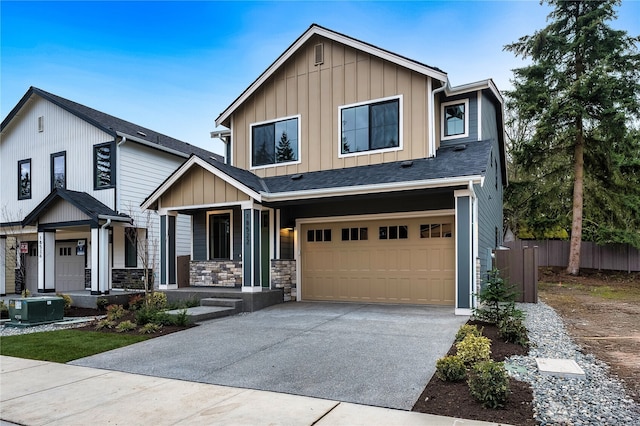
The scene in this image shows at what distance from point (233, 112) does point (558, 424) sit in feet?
37.9

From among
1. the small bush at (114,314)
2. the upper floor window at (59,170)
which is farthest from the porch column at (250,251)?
the upper floor window at (59,170)

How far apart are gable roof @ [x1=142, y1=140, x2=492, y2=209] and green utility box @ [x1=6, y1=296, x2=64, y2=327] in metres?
3.39

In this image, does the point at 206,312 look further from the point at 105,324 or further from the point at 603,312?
the point at 603,312

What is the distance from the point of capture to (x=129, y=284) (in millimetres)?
14141

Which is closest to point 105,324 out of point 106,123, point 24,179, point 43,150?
point 106,123

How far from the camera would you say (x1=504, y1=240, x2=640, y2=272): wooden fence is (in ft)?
61.2

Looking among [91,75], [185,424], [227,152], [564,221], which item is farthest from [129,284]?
[564,221]

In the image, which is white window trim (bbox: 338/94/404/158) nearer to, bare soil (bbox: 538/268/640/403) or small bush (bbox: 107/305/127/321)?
bare soil (bbox: 538/268/640/403)

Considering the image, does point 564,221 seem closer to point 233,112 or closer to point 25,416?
point 233,112

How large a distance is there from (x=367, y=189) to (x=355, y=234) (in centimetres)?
231

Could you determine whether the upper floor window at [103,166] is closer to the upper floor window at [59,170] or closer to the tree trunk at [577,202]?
the upper floor window at [59,170]

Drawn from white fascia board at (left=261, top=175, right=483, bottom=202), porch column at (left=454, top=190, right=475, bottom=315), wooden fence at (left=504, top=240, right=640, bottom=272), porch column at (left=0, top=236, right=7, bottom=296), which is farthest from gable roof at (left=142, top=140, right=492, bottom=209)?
wooden fence at (left=504, top=240, right=640, bottom=272)

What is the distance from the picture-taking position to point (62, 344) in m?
7.30

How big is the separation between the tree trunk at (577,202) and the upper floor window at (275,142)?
13549 mm
